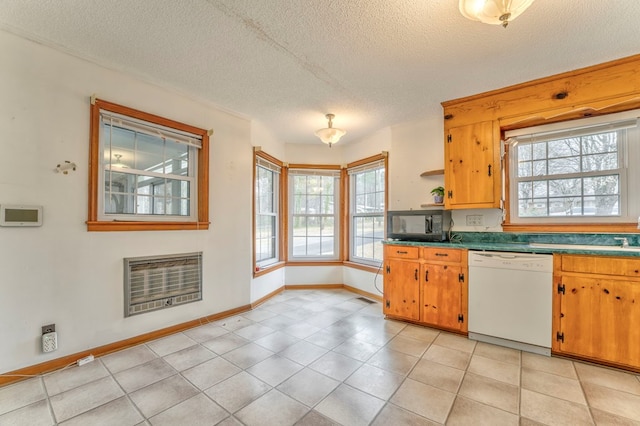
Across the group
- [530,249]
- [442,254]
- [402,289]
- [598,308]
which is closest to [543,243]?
[530,249]

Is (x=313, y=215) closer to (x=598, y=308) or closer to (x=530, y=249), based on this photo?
(x=530, y=249)

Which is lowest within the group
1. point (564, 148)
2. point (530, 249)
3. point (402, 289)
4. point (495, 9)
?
point (402, 289)

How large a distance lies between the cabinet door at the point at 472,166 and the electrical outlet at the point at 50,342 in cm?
373

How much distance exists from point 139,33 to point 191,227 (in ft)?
5.71

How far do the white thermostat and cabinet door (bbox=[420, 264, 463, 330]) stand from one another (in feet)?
11.1

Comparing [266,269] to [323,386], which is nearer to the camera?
[323,386]

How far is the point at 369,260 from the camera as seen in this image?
4336mm

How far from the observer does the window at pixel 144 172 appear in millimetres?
2393

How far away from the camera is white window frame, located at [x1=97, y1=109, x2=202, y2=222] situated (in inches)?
95.0

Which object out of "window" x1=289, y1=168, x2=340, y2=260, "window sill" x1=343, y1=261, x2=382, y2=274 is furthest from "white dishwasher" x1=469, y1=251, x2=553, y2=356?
"window" x1=289, y1=168, x2=340, y2=260

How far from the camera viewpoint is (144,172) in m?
2.67

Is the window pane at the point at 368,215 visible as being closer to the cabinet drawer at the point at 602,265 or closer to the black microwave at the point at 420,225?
the black microwave at the point at 420,225

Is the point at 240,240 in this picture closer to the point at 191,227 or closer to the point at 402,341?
the point at 191,227

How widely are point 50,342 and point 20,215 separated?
37.8 inches
